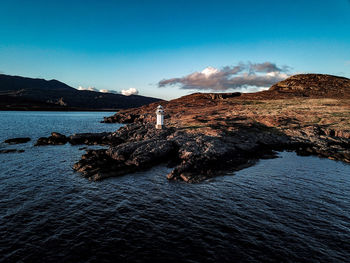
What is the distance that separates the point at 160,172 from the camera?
1030 inches

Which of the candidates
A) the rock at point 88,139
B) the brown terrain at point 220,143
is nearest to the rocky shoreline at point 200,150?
the brown terrain at point 220,143

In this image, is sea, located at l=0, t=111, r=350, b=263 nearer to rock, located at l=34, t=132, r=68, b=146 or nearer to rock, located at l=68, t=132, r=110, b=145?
rock, located at l=34, t=132, r=68, b=146

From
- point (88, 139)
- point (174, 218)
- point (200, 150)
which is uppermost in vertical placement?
point (200, 150)

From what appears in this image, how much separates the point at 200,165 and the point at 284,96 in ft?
265

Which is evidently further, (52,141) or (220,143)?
(52,141)

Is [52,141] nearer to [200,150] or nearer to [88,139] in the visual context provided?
[88,139]

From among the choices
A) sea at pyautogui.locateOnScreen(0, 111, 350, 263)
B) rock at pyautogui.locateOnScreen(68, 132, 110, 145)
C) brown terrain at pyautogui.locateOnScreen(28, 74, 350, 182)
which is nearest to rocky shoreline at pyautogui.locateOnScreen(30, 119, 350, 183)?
brown terrain at pyautogui.locateOnScreen(28, 74, 350, 182)

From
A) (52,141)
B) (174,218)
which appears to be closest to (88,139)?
(52,141)

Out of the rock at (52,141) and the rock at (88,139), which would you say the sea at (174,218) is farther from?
the rock at (88,139)

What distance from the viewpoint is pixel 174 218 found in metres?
15.5

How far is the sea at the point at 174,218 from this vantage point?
11.9 metres

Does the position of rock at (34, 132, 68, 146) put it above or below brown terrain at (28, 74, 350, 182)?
below

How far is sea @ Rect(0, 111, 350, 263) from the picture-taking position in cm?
1192

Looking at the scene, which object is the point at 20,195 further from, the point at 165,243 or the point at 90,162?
the point at 165,243
